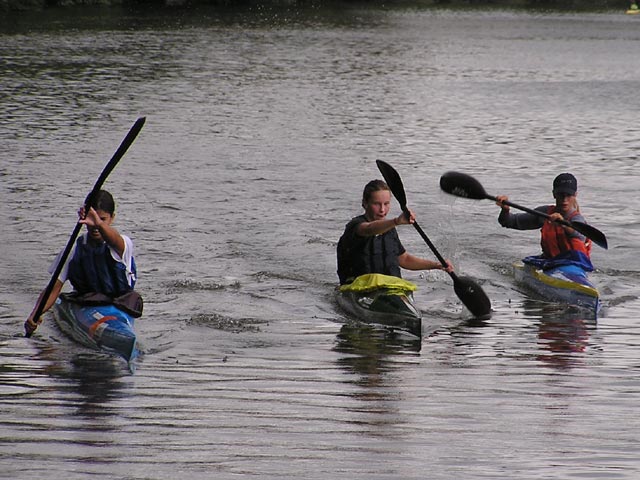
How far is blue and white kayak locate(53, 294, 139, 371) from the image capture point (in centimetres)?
966

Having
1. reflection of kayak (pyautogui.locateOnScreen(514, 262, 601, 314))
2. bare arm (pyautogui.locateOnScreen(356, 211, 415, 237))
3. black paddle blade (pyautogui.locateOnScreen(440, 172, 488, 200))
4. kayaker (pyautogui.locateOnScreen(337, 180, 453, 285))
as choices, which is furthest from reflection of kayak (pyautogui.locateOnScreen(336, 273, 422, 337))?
black paddle blade (pyautogui.locateOnScreen(440, 172, 488, 200))

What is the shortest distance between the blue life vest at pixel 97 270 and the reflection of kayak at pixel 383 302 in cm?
223

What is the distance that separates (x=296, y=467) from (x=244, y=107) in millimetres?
25352

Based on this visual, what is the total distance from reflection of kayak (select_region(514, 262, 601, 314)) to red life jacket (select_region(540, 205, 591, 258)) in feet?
0.77

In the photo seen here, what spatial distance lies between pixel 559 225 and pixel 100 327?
16.4 ft

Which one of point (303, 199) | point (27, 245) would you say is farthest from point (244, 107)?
point (27, 245)

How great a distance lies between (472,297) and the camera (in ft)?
39.1

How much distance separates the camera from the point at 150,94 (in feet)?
112

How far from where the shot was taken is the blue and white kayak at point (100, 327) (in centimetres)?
966

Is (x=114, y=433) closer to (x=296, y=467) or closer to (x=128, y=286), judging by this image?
(x=296, y=467)

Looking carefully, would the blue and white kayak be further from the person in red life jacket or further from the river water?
the person in red life jacket

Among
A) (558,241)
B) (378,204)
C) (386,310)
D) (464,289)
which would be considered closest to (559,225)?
(558,241)

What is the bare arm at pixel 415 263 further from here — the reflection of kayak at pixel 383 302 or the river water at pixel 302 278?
the river water at pixel 302 278

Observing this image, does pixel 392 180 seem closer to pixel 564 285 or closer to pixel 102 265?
pixel 564 285
